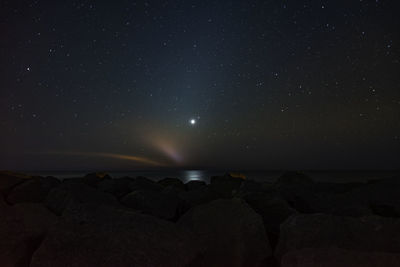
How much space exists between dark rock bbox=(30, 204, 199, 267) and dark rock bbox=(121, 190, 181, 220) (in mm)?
2103

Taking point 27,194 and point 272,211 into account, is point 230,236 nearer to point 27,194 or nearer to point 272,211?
point 272,211

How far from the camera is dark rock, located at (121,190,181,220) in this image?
535cm

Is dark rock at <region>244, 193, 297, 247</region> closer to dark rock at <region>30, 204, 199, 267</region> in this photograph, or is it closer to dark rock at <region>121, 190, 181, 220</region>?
dark rock at <region>121, 190, 181, 220</region>

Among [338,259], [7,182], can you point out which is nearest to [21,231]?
[338,259]

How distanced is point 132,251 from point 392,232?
3.11m

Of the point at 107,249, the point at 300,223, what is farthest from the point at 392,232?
the point at 107,249

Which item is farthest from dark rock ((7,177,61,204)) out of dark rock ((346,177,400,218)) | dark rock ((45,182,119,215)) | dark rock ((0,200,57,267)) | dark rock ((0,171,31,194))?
dark rock ((346,177,400,218))

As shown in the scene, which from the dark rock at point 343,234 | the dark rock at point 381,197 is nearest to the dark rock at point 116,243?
the dark rock at point 343,234

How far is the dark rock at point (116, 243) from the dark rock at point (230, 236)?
0.32 m

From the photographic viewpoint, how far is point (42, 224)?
348 centimetres

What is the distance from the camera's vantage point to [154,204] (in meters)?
5.45

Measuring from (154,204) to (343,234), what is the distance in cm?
348

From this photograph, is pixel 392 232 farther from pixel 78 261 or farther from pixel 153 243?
pixel 78 261

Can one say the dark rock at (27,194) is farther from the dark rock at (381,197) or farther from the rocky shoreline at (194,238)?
the dark rock at (381,197)
